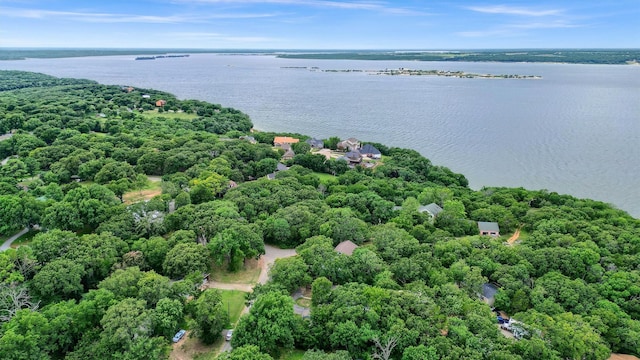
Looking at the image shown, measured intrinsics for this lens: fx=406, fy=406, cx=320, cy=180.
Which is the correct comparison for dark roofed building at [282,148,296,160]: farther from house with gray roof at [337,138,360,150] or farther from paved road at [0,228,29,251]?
paved road at [0,228,29,251]

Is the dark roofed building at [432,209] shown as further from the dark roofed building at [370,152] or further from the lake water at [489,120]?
the dark roofed building at [370,152]

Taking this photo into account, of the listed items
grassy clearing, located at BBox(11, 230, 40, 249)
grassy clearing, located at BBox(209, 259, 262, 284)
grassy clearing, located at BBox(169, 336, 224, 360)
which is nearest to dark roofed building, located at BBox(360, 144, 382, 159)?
grassy clearing, located at BBox(209, 259, 262, 284)

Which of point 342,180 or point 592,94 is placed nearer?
point 342,180

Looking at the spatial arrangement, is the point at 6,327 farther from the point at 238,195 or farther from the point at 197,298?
the point at 238,195

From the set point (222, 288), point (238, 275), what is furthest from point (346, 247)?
point (222, 288)

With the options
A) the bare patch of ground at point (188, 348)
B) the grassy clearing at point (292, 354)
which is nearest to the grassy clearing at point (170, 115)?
the bare patch of ground at point (188, 348)

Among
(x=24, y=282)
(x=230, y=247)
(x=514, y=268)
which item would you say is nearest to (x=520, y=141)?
(x=514, y=268)

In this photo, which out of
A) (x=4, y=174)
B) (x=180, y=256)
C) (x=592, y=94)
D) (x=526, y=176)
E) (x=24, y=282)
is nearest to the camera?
(x=24, y=282)
